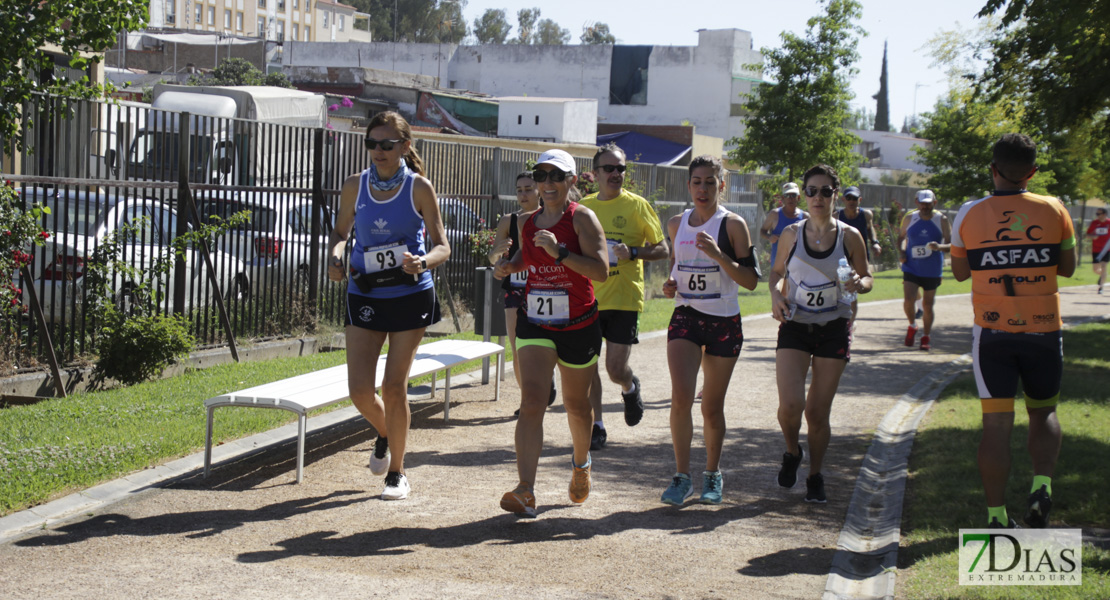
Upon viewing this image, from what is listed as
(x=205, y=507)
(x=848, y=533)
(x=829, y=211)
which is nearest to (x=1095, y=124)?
(x=829, y=211)

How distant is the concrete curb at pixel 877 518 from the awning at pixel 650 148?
3644 cm

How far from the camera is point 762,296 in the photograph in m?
22.2

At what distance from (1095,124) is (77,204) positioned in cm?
1022

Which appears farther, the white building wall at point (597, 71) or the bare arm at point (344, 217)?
the white building wall at point (597, 71)

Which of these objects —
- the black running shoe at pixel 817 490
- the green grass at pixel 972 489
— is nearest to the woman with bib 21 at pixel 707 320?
the black running shoe at pixel 817 490

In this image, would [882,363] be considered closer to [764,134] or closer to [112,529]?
[112,529]

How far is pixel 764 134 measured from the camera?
84.5 feet

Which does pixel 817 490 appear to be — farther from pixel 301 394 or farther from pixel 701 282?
pixel 301 394

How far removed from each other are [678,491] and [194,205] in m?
6.52

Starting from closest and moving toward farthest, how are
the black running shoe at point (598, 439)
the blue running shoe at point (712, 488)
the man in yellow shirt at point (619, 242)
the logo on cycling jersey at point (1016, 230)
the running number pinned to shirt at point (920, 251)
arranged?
the logo on cycling jersey at point (1016, 230), the blue running shoe at point (712, 488), the man in yellow shirt at point (619, 242), the black running shoe at point (598, 439), the running number pinned to shirt at point (920, 251)

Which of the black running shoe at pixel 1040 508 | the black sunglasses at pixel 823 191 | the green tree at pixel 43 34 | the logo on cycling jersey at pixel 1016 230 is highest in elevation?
the green tree at pixel 43 34

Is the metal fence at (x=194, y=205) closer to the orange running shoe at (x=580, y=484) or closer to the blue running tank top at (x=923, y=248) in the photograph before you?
the orange running shoe at (x=580, y=484)

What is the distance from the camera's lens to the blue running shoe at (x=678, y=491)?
6.25m

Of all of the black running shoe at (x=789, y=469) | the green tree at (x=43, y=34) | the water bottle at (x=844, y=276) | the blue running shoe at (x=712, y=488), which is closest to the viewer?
the water bottle at (x=844, y=276)
